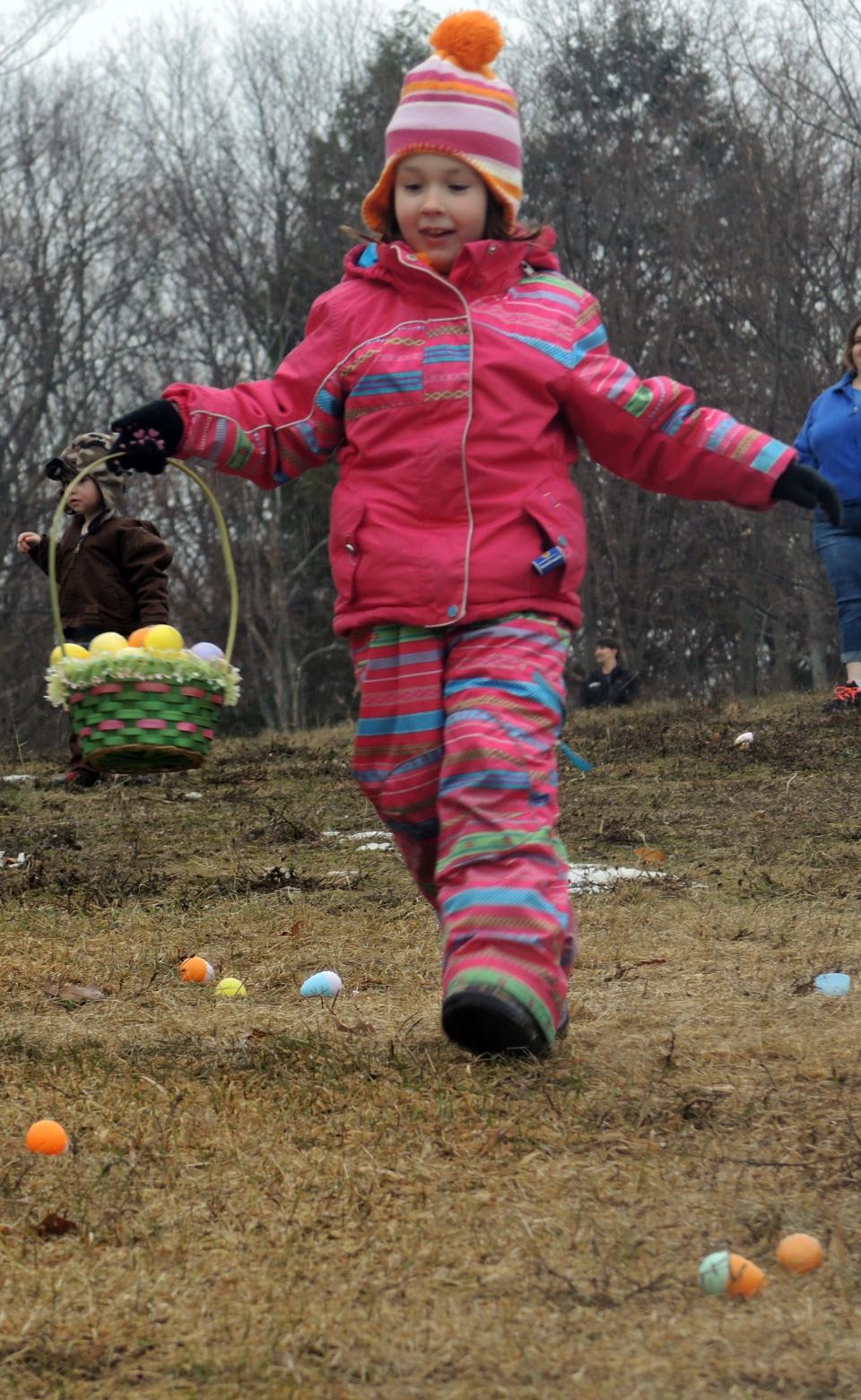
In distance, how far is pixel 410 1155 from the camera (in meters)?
3.03

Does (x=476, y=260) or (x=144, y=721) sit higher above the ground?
(x=476, y=260)

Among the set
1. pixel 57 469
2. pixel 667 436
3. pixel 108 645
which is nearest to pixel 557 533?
pixel 667 436

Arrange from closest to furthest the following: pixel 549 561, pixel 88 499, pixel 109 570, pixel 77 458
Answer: pixel 549 561 → pixel 77 458 → pixel 88 499 → pixel 109 570

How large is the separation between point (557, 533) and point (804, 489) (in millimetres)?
553

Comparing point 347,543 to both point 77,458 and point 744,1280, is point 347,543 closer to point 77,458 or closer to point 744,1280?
point 77,458

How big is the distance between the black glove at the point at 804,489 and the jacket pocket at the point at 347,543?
92 centimetres

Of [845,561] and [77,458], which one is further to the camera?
[845,561]

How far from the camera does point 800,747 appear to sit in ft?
29.8

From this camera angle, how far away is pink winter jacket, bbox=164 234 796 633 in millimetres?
3787

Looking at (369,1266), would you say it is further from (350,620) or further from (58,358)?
(58,358)

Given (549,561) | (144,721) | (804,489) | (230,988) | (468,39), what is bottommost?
(230,988)

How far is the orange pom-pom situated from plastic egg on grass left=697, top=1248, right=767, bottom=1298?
2.93m

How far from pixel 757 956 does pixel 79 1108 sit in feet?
6.80

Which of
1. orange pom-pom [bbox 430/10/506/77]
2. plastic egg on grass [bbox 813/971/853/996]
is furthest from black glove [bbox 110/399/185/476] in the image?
plastic egg on grass [bbox 813/971/853/996]
